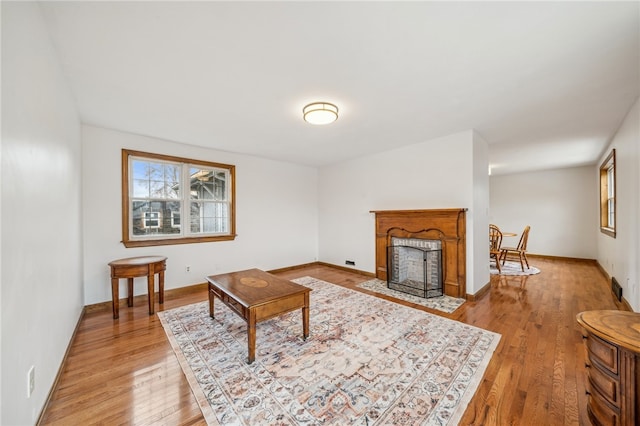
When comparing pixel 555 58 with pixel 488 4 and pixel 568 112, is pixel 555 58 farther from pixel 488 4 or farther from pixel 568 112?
pixel 568 112

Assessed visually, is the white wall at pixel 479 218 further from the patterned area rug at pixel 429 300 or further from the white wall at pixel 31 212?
the white wall at pixel 31 212

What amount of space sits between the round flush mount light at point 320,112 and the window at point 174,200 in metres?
2.50

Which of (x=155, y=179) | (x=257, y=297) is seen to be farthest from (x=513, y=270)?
(x=155, y=179)

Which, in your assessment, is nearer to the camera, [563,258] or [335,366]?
[335,366]

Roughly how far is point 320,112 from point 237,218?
9.56 ft

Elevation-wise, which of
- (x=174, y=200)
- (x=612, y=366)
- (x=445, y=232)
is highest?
(x=174, y=200)

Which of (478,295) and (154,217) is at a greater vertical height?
(154,217)

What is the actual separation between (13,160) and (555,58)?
3583mm

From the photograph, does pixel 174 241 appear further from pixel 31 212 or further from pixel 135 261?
pixel 31 212

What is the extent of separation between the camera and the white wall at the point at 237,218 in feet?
11.1

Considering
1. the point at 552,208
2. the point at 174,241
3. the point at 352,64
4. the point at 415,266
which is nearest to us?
the point at 352,64

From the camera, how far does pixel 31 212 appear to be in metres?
1.43

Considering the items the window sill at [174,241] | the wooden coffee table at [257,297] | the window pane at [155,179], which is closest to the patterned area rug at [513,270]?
the wooden coffee table at [257,297]

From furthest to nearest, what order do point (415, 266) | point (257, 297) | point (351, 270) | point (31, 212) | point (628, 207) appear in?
point (351, 270) < point (415, 266) < point (628, 207) < point (257, 297) < point (31, 212)
